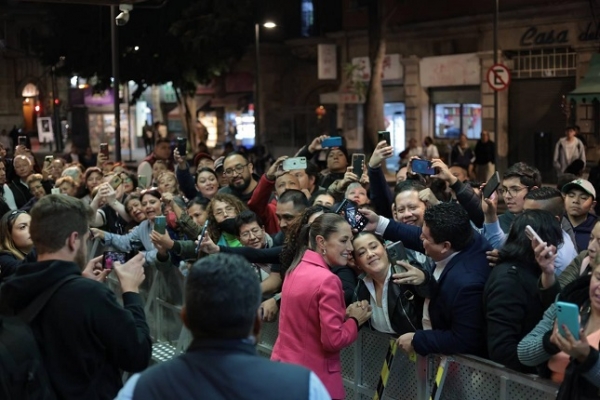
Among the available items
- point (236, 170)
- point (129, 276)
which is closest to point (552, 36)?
point (236, 170)

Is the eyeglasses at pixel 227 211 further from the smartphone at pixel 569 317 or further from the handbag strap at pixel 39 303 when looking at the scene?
the smartphone at pixel 569 317

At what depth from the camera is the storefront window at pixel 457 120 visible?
31.4m

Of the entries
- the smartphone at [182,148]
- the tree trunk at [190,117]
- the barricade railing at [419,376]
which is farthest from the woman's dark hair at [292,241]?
the tree trunk at [190,117]

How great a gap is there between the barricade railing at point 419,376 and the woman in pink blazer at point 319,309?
475 millimetres

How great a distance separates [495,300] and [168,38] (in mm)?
32045

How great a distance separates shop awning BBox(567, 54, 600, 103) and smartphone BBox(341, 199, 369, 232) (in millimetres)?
18986

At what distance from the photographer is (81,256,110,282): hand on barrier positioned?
4.83 metres

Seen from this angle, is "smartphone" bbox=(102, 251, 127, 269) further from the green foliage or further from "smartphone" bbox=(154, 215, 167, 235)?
the green foliage

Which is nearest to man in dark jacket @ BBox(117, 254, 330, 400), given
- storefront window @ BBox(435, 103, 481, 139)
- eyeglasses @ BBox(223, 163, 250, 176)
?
eyeglasses @ BBox(223, 163, 250, 176)

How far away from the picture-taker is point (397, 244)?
5.86 meters

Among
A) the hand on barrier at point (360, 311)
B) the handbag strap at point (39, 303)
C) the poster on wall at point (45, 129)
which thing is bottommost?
the hand on barrier at point (360, 311)

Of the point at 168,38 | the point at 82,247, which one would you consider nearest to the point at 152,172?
the point at 82,247

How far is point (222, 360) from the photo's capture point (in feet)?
10.0

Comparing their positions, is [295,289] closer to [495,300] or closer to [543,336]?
[495,300]
